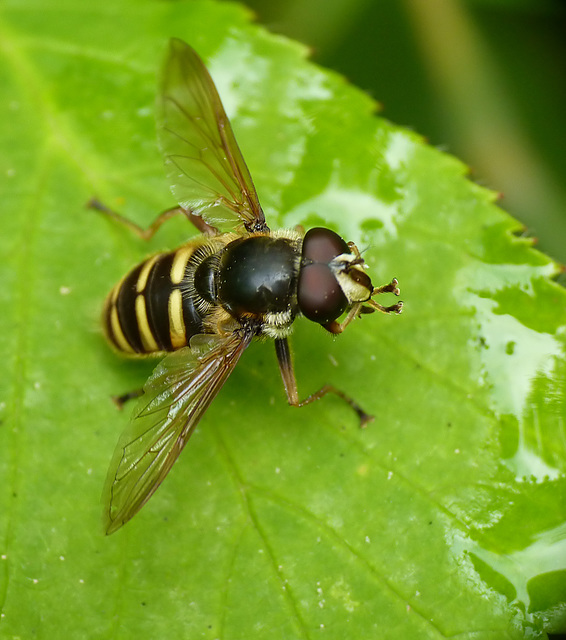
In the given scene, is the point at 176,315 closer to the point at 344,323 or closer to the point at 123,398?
the point at 123,398

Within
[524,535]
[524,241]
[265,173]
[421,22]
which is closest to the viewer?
[524,535]

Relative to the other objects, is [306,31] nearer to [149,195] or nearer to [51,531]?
[149,195]

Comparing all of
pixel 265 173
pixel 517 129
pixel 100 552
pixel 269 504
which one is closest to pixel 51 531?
pixel 100 552

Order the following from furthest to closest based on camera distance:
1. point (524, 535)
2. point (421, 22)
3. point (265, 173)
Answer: point (421, 22)
point (265, 173)
point (524, 535)

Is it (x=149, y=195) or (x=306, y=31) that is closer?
(x=149, y=195)

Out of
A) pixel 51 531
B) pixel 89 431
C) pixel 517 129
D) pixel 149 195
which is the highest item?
pixel 517 129

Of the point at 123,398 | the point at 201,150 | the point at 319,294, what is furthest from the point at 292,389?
the point at 201,150

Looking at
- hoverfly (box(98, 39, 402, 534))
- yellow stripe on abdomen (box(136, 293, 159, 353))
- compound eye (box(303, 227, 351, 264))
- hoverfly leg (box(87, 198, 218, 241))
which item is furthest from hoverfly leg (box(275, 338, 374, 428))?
hoverfly leg (box(87, 198, 218, 241))
